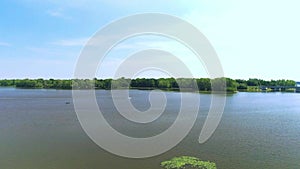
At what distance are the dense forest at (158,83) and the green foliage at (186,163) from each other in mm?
55168

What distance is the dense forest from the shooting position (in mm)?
74256

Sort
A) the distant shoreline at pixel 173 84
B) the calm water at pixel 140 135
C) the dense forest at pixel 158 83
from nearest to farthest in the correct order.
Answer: the calm water at pixel 140 135
the distant shoreline at pixel 173 84
the dense forest at pixel 158 83

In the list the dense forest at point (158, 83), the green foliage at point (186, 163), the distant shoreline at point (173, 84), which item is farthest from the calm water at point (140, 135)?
the distant shoreline at point (173, 84)

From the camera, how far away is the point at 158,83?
A: 88.1m

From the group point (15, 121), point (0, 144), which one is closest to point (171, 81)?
point (15, 121)

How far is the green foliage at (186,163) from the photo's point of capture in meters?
11.0

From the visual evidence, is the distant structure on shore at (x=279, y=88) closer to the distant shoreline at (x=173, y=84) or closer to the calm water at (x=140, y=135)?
the distant shoreline at (x=173, y=84)

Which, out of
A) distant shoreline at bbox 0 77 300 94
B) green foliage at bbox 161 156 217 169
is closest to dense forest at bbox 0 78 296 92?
distant shoreline at bbox 0 77 300 94

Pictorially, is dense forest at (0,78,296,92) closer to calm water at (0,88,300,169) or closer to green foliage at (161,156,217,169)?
calm water at (0,88,300,169)

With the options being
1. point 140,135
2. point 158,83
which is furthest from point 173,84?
point 140,135

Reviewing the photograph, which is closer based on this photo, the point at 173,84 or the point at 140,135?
the point at 140,135

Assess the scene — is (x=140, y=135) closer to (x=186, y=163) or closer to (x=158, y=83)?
(x=186, y=163)

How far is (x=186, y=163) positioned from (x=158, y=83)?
7678cm

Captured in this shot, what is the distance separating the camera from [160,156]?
12.5m
